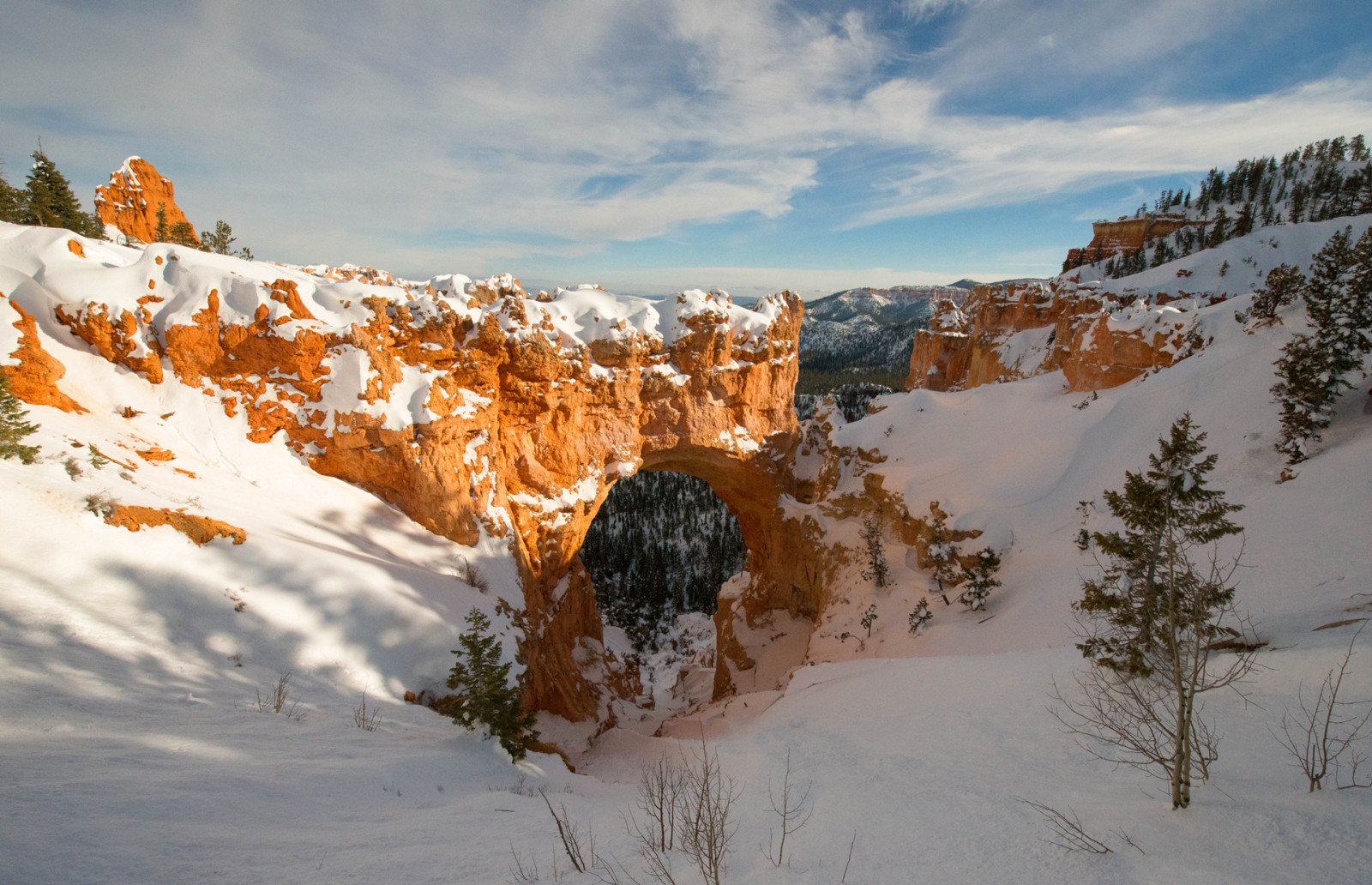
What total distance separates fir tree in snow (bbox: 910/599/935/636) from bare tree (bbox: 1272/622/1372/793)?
12270 mm

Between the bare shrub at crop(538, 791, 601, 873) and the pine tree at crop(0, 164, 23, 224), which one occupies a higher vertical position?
the pine tree at crop(0, 164, 23, 224)

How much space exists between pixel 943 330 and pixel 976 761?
191 feet

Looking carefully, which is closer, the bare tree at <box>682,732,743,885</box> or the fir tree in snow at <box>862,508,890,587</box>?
the bare tree at <box>682,732,743,885</box>

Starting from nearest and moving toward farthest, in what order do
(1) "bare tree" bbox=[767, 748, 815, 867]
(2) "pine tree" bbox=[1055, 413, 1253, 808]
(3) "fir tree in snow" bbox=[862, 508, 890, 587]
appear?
1. (2) "pine tree" bbox=[1055, 413, 1253, 808]
2. (1) "bare tree" bbox=[767, 748, 815, 867]
3. (3) "fir tree in snow" bbox=[862, 508, 890, 587]

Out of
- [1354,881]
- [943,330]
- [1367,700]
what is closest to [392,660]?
[1354,881]

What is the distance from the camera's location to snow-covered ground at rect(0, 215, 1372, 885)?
426 centimetres

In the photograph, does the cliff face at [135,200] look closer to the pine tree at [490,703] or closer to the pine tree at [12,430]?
the pine tree at [12,430]

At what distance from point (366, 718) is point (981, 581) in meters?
17.5

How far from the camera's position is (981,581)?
1794 cm

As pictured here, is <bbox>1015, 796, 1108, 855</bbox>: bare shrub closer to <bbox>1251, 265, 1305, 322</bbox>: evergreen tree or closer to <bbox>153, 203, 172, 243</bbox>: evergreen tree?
<bbox>1251, 265, 1305, 322</bbox>: evergreen tree

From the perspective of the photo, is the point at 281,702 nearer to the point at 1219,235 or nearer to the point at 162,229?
the point at 162,229

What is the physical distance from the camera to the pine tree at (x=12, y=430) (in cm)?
859

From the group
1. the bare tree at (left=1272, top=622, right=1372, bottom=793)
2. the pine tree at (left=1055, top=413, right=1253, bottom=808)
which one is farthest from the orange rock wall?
the bare tree at (left=1272, top=622, right=1372, bottom=793)

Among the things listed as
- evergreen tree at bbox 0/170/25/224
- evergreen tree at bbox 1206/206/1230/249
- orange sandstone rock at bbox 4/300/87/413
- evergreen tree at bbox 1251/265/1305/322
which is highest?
evergreen tree at bbox 1206/206/1230/249
